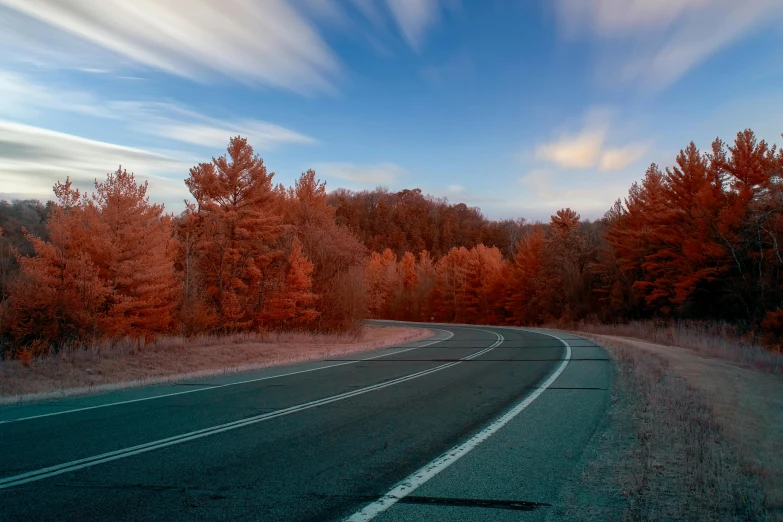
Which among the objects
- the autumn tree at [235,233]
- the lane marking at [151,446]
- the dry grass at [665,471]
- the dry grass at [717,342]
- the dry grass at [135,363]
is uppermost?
the autumn tree at [235,233]

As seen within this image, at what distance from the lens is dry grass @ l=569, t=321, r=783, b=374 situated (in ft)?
56.7

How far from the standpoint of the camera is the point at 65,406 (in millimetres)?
9383

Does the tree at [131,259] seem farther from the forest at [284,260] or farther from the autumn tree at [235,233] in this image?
the autumn tree at [235,233]

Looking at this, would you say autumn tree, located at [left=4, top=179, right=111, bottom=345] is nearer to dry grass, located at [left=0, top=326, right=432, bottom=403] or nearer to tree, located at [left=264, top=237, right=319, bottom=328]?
dry grass, located at [left=0, top=326, right=432, bottom=403]

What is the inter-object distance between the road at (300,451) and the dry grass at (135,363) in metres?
1.85

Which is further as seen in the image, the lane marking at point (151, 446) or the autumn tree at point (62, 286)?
the autumn tree at point (62, 286)

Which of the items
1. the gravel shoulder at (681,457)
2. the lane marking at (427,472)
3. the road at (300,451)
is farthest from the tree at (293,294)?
the lane marking at (427,472)

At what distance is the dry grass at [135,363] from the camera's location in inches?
474

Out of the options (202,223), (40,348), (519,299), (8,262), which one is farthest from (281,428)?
(519,299)

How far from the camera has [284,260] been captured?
3294 centimetres

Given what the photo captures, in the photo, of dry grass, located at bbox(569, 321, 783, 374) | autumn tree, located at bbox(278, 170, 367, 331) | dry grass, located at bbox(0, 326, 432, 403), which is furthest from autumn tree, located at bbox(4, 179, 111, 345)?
dry grass, located at bbox(569, 321, 783, 374)

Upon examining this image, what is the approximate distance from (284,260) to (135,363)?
17.9 m

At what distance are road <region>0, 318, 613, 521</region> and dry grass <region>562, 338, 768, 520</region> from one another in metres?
0.32

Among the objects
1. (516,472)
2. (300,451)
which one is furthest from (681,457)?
→ (300,451)
